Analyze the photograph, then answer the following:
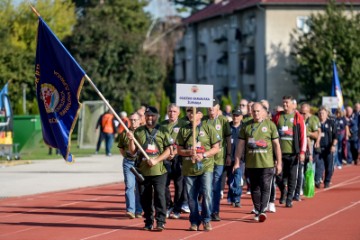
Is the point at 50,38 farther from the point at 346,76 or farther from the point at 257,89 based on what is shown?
the point at 257,89

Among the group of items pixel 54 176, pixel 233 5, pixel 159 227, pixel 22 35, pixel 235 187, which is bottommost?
pixel 54 176

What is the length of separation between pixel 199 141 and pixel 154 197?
1085mm

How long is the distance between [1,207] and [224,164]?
5325 millimetres

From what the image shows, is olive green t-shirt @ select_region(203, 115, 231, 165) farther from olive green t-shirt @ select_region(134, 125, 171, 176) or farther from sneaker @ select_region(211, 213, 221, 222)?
olive green t-shirt @ select_region(134, 125, 171, 176)

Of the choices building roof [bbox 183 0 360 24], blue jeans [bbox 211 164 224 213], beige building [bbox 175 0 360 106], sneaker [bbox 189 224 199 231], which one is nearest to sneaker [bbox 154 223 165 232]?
sneaker [bbox 189 224 199 231]

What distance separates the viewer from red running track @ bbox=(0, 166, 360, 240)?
15.7 metres

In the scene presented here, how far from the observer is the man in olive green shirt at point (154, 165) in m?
16.1

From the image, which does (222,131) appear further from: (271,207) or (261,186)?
(271,207)

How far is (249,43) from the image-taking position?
74625mm

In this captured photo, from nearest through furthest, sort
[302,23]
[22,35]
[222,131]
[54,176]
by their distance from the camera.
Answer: [222,131], [54,176], [302,23], [22,35]

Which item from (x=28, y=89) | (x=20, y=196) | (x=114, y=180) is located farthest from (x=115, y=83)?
(x=20, y=196)

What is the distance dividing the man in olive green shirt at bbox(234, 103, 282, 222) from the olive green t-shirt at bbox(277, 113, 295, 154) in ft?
8.16

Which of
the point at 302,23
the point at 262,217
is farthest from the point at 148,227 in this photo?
the point at 302,23

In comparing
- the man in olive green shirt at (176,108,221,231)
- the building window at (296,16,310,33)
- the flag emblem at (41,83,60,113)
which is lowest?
the man in olive green shirt at (176,108,221,231)
